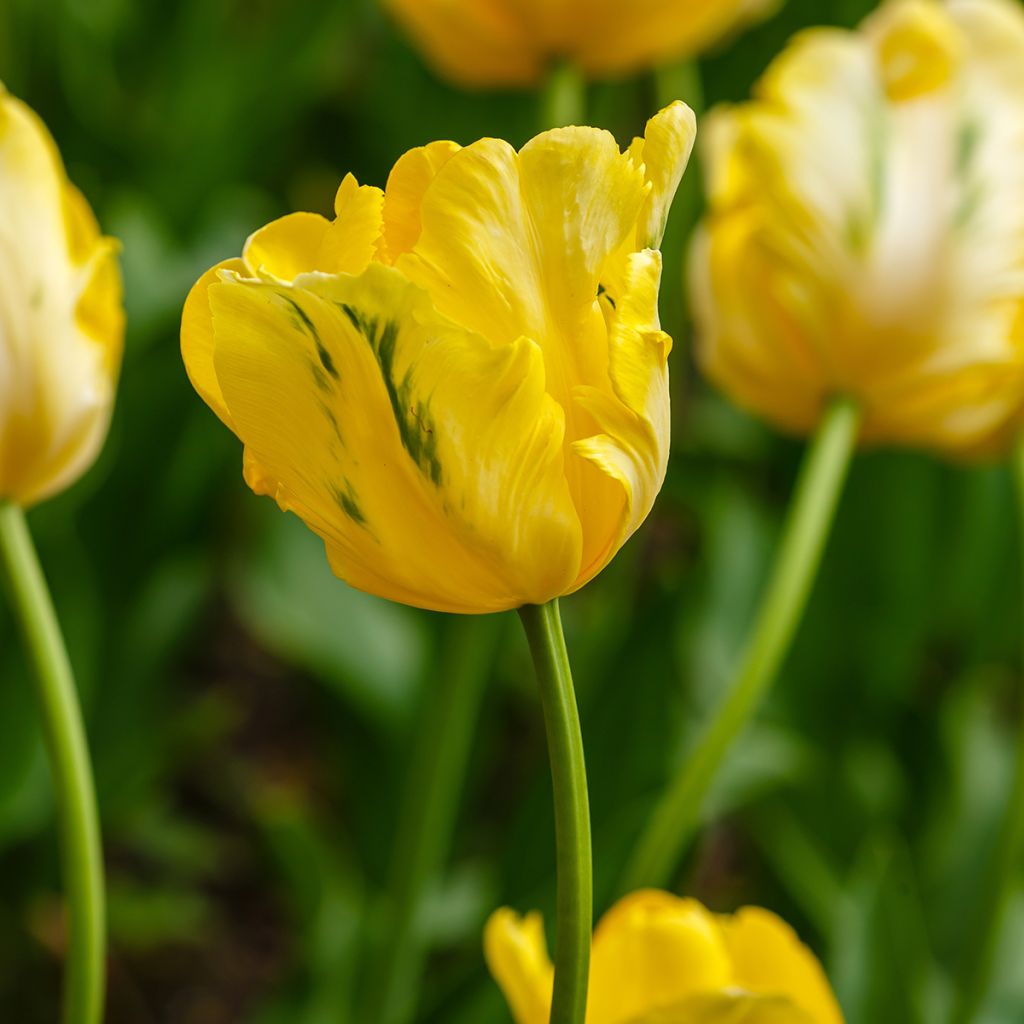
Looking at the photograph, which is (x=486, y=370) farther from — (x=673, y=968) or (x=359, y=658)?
(x=359, y=658)

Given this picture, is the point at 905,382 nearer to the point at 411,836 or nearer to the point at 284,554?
the point at 411,836

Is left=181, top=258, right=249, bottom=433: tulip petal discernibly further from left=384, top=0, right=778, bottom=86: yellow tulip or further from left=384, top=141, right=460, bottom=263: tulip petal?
left=384, top=0, right=778, bottom=86: yellow tulip

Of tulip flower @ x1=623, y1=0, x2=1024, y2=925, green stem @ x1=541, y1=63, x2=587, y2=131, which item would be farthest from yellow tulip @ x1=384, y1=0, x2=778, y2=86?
tulip flower @ x1=623, y1=0, x2=1024, y2=925

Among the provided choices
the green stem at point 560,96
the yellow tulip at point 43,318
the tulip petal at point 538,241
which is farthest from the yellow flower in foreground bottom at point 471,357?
the green stem at point 560,96

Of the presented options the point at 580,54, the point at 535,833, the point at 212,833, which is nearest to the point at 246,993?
the point at 212,833

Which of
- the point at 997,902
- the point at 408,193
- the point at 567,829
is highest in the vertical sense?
the point at 408,193

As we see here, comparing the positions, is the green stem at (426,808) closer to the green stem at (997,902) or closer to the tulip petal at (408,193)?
the green stem at (997,902)

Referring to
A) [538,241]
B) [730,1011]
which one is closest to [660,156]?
[538,241]
